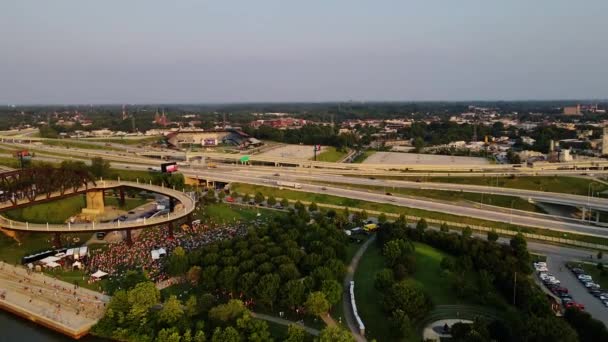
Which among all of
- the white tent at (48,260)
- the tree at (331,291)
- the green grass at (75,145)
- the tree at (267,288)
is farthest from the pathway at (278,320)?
the green grass at (75,145)

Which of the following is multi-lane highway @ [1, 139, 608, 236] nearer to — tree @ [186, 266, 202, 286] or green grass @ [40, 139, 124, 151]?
green grass @ [40, 139, 124, 151]

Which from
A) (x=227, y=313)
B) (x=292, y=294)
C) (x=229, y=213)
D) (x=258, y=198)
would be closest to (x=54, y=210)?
(x=229, y=213)

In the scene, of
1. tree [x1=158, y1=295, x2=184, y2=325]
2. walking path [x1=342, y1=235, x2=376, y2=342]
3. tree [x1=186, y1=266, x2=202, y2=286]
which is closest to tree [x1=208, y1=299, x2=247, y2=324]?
tree [x1=158, y1=295, x2=184, y2=325]

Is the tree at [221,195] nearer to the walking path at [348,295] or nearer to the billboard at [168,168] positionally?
the billboard at [168,168]

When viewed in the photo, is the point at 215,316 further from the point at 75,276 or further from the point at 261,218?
the point at 261,218

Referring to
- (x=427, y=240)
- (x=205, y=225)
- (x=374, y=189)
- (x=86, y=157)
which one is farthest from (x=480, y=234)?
(x=86, y=157)

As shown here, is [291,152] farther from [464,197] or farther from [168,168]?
[464,197]
